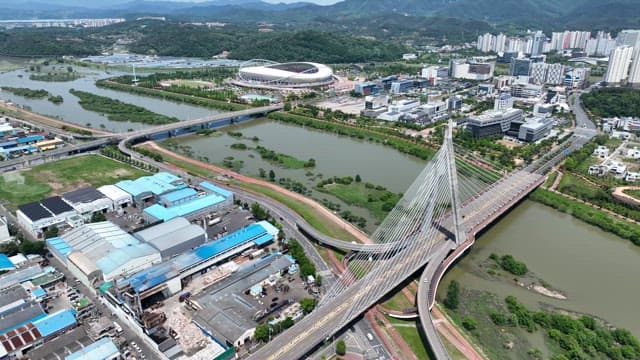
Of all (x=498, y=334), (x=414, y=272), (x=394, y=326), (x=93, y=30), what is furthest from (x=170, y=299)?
(x=93, y=30)

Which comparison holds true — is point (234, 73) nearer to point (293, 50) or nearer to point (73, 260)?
point (293, 50)

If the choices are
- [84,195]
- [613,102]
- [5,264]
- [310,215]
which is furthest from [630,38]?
[5,264]

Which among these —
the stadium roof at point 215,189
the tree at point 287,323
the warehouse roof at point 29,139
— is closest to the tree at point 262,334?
the tree at point 287,323

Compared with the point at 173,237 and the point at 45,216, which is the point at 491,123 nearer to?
the point at 173,237

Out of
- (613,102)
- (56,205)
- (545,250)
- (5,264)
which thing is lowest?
(545,250)

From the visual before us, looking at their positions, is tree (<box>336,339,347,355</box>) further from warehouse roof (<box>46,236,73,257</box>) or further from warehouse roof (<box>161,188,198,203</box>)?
warehouse roof (<box>161,188,198,203</box>)

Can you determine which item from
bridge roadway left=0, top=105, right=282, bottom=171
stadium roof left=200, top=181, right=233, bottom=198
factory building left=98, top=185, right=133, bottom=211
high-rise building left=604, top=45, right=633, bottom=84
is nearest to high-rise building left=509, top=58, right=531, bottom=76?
high-rise building left=604, top=45, right=633, bottom=84
